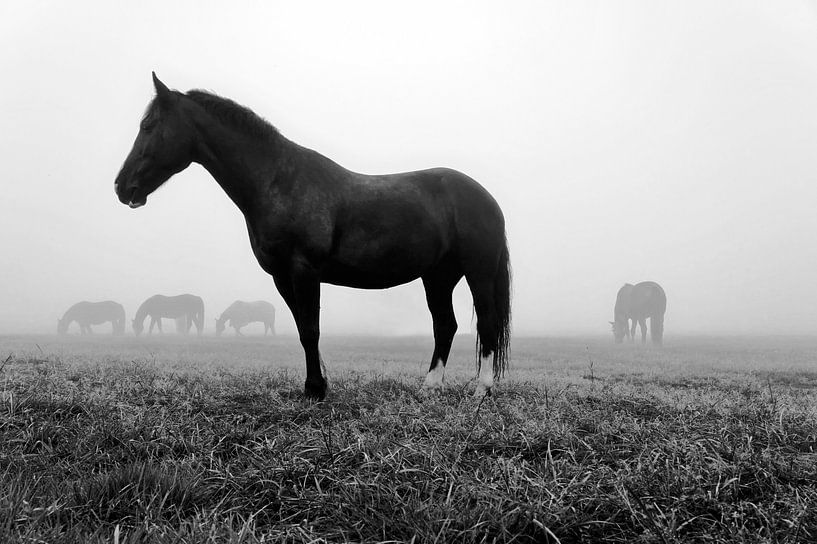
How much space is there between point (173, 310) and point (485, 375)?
43.9 meters

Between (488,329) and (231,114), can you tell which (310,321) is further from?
(231,114)

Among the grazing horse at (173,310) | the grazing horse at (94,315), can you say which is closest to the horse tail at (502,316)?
the grazing horse at (173,310)

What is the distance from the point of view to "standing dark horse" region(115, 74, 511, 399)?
466 cm

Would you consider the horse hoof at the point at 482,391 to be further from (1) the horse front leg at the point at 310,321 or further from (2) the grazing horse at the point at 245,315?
(2) the grazing horse at the point at 245,315

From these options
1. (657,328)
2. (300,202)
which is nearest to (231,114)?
(300,202)

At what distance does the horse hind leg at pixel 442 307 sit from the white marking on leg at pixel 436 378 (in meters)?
0.06

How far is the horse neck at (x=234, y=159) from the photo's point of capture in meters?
4.87

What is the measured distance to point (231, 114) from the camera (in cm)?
499

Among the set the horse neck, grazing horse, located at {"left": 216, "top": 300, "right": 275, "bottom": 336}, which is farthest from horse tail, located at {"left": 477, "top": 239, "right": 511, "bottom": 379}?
grazing horse, located at {"left": 216, "top": 300, "right": 275, "bottom": 336}

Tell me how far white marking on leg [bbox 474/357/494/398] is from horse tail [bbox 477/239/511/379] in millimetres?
159

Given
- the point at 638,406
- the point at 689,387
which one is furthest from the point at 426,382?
the point at 689,387

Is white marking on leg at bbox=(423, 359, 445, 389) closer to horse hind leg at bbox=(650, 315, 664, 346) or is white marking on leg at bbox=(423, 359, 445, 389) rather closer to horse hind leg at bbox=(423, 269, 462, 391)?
horse hind leg at bbox=(423, 269, 462, 391)

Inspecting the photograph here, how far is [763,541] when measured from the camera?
1.70 metres

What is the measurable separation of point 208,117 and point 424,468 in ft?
14.2
